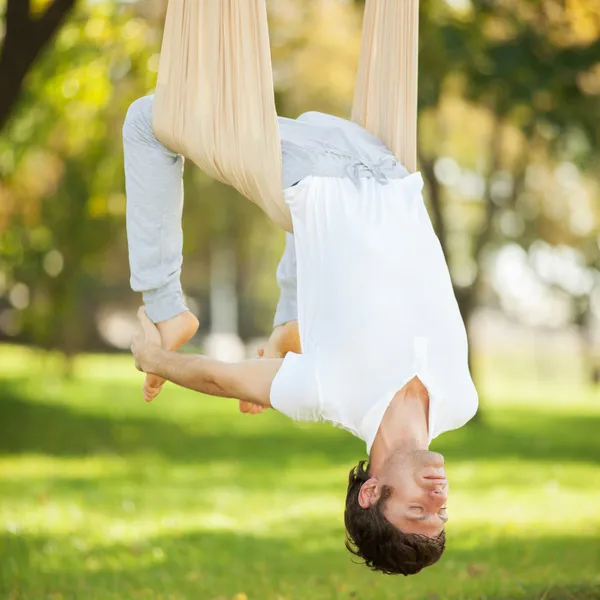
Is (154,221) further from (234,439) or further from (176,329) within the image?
(234,439)

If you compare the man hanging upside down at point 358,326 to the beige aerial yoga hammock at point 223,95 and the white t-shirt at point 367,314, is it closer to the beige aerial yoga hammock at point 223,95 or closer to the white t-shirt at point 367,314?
the white t-shirt at point 367,314

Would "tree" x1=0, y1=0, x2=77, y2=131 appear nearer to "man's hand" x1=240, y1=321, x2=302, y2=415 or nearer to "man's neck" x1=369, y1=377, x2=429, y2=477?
"man's hand" x1=240, y1=321, x2=302, y2=415

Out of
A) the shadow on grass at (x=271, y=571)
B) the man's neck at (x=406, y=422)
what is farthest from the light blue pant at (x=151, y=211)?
the shadow on grass at (x=271, y=571)

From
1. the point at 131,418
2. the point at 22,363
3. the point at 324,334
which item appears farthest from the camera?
the point at 22,363

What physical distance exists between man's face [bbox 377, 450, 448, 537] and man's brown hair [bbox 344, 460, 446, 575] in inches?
1.1

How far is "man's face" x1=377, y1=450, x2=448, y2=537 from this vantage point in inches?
154

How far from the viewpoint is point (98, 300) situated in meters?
31.9

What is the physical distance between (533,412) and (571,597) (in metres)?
12.3

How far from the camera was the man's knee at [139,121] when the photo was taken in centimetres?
417

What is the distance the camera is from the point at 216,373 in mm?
3895

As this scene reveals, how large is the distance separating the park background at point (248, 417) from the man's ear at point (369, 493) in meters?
1.67

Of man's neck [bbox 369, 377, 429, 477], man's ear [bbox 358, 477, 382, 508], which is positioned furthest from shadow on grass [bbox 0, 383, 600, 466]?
man's neck [bbox 369, 377, 429, 477]

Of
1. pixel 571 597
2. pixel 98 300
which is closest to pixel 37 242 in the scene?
pixel 571 597

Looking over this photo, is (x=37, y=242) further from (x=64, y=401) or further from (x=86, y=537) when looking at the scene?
(x=86, y=537)
